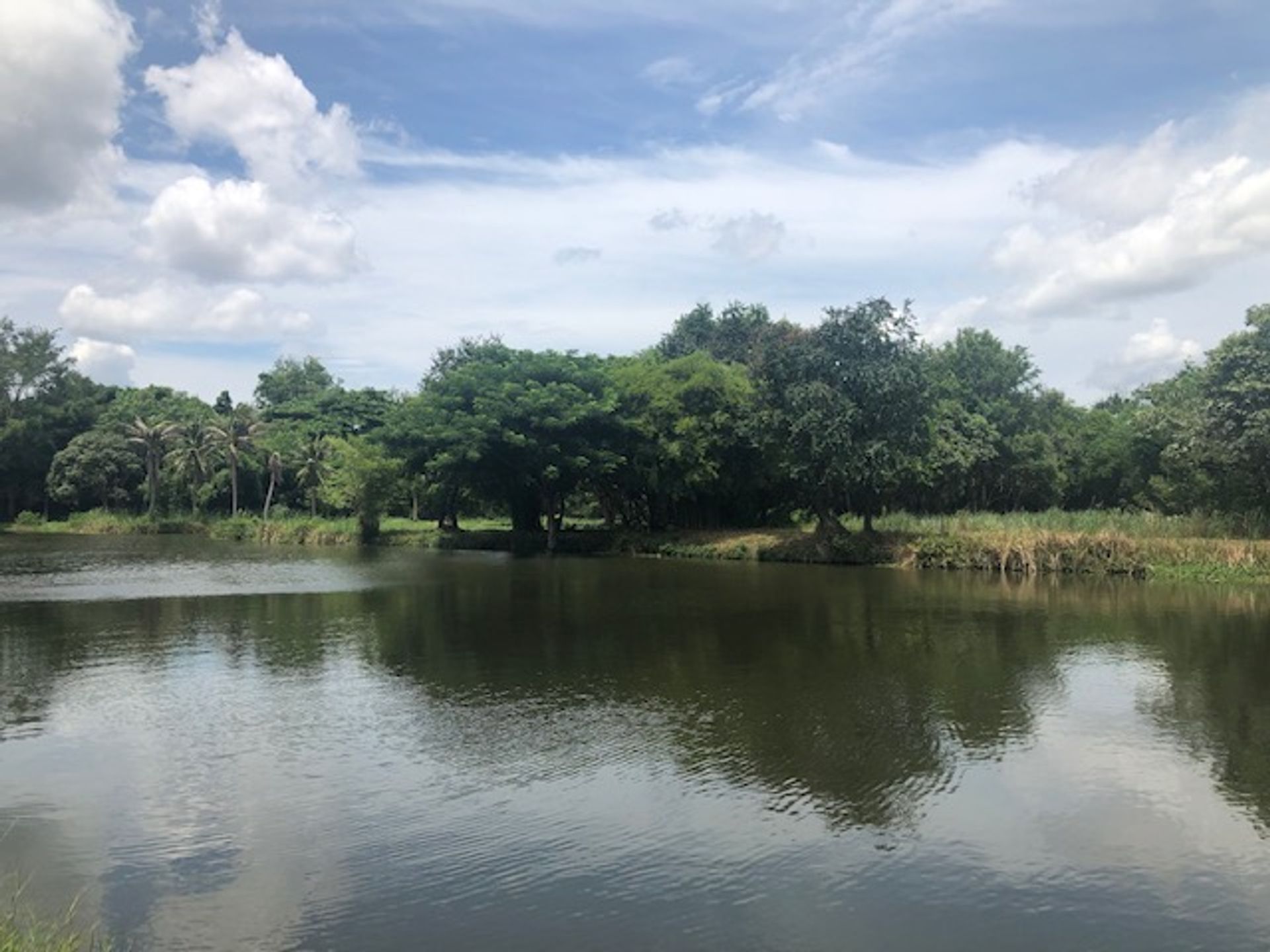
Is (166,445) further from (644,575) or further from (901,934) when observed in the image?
(901,934)

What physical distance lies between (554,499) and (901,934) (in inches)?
1706

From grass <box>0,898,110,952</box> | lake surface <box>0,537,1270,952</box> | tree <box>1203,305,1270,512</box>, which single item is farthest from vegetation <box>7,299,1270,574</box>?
grass <box>0,898,110,952</box>

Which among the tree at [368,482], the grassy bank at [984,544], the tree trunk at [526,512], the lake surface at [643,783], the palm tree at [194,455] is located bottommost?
the lake surface at [643,783]

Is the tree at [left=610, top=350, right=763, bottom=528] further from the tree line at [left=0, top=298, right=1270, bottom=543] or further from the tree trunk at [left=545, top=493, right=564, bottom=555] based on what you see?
the tree trunk at [left=545, top=493, right=564, bottom=555]

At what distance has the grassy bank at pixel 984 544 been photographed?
31.0 m

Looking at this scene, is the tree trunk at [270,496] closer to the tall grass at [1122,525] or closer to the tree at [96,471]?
the tree at [96,471]

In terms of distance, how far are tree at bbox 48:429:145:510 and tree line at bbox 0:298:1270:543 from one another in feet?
0.50

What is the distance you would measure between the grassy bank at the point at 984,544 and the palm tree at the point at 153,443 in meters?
23.6

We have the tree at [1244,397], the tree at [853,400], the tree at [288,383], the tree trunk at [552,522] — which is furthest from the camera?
the tree at [288,383]

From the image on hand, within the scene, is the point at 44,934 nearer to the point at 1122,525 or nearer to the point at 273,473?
the point at 1122,525

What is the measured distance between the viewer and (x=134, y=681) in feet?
50.5

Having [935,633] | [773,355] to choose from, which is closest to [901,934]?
[935,633]

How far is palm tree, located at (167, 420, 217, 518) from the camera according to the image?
68750mm

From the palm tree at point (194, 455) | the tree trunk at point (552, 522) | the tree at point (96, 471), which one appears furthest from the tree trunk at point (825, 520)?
the tree at point (96, 471)
